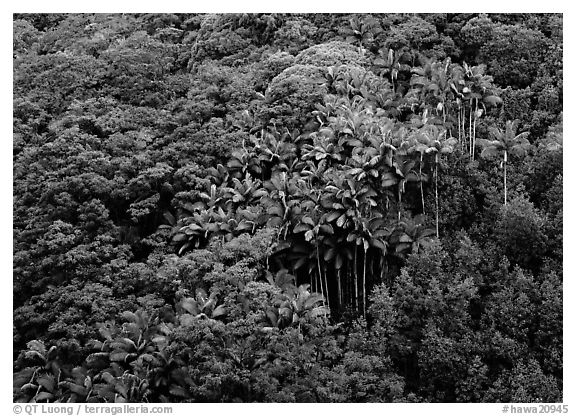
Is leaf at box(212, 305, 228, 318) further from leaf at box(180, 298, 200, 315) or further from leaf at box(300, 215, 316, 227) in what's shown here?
leaf at box(300, 215, 316, 227)

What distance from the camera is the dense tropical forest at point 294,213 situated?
16.8m

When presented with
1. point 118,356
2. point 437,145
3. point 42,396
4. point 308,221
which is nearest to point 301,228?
point 308,221

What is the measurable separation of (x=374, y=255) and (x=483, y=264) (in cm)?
309

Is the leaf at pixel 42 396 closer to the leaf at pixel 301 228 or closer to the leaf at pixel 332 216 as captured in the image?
the leaf at pixel 301 228

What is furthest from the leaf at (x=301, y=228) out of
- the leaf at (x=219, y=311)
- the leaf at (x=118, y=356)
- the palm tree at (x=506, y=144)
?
the palm tree at (x=506, y=144)

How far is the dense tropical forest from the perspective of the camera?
1680 centimetres

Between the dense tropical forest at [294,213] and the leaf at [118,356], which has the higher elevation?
the dense tropical forest at [294,213]

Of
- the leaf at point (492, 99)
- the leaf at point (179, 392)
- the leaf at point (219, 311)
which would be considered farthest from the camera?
the leaf at point (492, 99)

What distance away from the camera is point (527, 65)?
23625 mm

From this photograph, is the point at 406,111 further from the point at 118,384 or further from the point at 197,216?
the point at 118,384

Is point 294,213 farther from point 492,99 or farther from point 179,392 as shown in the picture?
point 492,99

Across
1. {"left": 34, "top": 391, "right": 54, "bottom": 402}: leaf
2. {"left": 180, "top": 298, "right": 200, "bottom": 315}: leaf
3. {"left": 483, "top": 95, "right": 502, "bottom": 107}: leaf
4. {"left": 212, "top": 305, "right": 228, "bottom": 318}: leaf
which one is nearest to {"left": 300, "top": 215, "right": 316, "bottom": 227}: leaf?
{"left": 212, "top": 305, "right": 228, "bottom": 318}: leaf

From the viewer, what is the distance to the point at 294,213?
1922 cm
